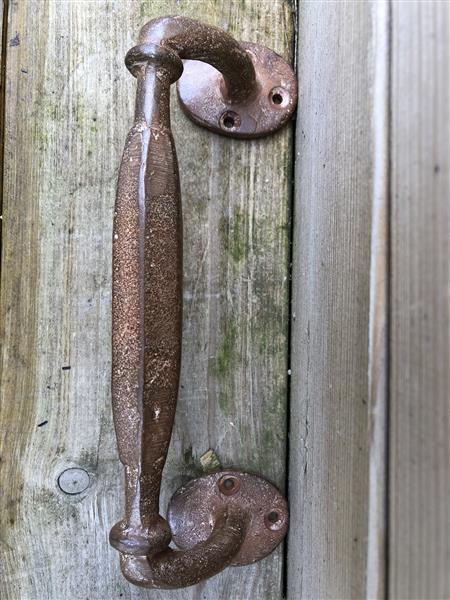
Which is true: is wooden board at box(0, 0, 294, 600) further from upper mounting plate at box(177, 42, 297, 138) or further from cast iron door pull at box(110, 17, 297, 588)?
cast iron door pull at box(110, 17, 297, 588)

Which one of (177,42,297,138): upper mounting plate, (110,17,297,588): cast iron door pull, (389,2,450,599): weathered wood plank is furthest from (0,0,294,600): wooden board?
(389,2,450,599): weathered wood plank

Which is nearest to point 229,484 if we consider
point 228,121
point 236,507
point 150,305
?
point 236,507

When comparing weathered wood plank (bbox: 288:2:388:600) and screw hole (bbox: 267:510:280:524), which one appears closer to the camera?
weathered wood plank (bbox: 288:2:388:600)

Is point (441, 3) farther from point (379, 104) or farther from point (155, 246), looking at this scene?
point (155, 246)

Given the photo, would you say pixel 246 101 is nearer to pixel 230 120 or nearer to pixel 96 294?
pixel 230 120

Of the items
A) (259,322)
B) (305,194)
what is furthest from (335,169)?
(259,322)

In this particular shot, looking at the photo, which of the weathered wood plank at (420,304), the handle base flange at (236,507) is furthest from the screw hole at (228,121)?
the handle base flange at (236,507)

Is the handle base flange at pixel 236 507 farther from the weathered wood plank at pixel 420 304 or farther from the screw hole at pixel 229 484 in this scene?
the weathered wood plank at pixel 420 304
